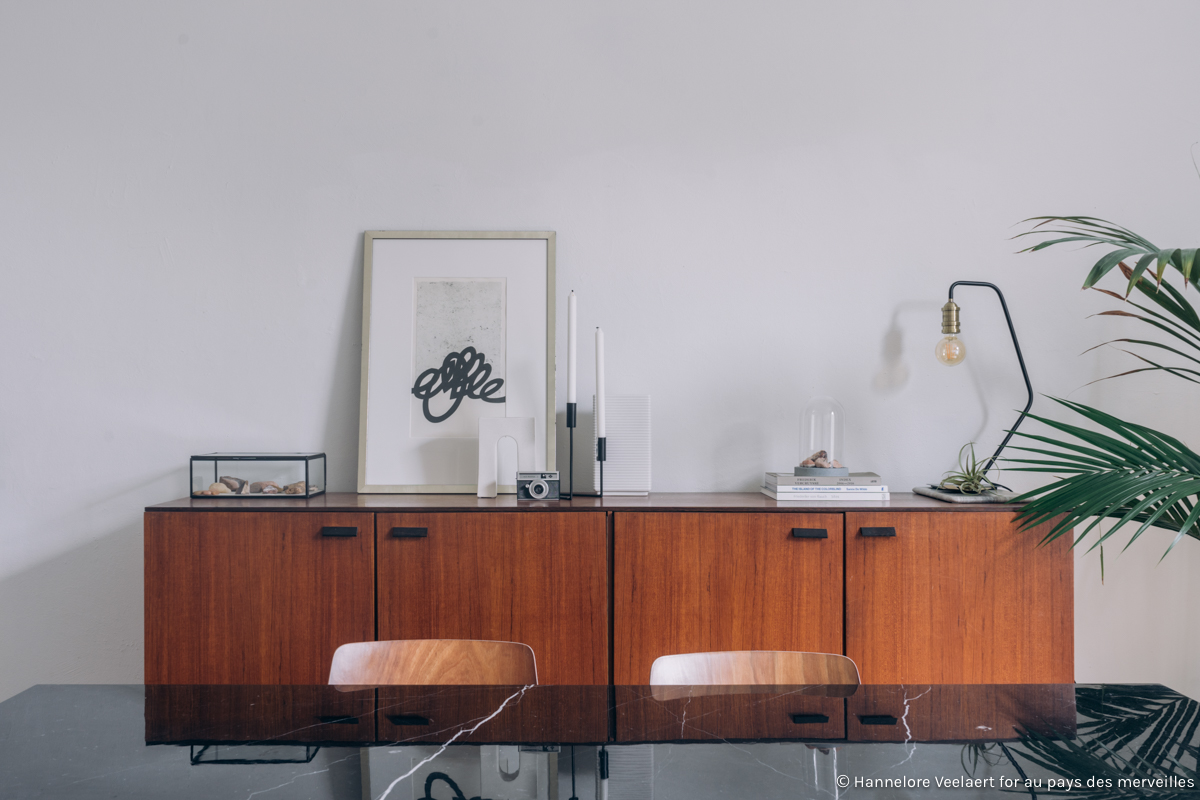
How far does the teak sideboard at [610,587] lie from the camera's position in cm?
204

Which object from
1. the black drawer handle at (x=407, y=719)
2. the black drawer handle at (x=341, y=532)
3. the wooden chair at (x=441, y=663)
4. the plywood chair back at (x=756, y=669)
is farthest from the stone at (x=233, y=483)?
the plywood chair back at (x=756, y=669)

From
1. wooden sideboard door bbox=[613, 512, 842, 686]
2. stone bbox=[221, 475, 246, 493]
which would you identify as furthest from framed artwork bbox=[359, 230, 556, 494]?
wooden sideboard door bbox=[613, 512, 842, 686]

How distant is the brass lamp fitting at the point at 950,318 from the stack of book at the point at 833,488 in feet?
1.82

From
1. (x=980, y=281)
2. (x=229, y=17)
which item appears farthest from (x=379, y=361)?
(x=980, y=281)

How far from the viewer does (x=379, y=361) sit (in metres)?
2.49

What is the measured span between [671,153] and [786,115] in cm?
43

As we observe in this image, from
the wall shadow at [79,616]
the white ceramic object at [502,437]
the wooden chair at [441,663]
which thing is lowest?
the wall shadow at [79,616]

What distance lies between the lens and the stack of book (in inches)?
86.3

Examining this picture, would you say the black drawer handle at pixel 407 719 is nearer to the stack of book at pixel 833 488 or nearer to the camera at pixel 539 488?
the camera at pixel 539 488

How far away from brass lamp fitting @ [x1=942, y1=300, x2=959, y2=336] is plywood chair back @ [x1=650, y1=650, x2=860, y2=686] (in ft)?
4.77

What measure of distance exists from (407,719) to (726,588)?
1.21 meters

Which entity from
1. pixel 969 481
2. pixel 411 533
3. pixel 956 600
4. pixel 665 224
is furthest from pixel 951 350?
pixel 411 533

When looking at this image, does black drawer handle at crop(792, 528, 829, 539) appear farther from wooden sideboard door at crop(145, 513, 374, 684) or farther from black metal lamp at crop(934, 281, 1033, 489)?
wooden sideboard door at crop(145, 513, 374, 684)

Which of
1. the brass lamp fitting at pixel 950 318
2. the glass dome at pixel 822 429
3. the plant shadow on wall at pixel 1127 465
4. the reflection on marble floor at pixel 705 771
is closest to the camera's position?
the reflection on marble floor at pixel 705 771
